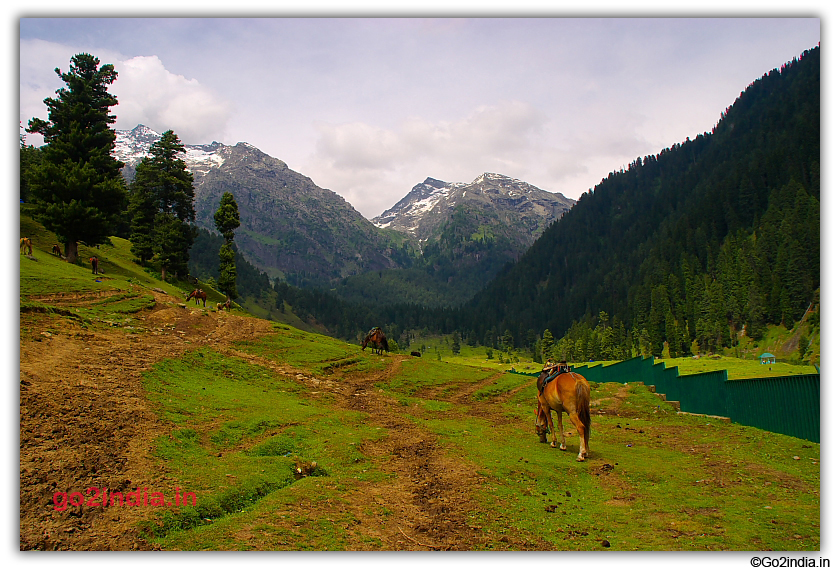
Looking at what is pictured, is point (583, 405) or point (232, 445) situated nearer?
point (232, 445)

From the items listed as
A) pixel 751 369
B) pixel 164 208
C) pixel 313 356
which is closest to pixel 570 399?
pixel 313 356

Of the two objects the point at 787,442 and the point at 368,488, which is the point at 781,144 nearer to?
the point at 787,442

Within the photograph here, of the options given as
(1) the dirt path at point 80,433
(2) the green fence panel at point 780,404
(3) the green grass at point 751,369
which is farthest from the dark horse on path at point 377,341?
(2) the green fence panel at point 780,404

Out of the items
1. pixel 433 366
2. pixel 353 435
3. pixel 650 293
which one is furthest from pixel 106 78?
pixel 650 293

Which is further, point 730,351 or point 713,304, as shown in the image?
point 713,304

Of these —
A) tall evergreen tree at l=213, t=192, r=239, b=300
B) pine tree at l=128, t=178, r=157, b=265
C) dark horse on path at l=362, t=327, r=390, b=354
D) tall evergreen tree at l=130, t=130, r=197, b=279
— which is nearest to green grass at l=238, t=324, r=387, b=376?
dark horse on path at l=362, t=327, r=390, b=354

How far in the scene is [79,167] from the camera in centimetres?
4469

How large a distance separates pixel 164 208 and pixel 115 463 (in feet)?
229

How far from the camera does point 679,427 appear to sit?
22.4 meters

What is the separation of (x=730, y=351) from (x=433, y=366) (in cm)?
11891

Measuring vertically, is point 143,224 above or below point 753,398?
above

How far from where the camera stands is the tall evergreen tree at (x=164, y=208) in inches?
2489

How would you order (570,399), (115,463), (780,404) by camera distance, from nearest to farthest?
(115,463)
(570,399)
(780,404)

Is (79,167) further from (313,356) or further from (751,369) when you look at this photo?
(751,369)
